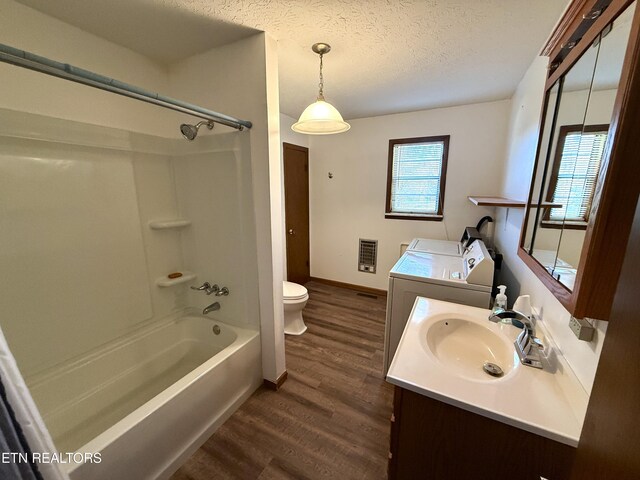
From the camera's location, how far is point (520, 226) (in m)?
1.62

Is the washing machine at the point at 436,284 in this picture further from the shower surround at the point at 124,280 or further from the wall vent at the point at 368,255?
the wall vent at the point at 368,255

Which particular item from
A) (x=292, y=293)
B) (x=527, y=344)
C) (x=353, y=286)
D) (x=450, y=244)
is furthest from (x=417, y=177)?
(x=527, y=344)

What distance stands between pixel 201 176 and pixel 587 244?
215 cm

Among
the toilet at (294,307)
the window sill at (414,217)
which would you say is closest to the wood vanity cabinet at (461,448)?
the toilet at (294,307)

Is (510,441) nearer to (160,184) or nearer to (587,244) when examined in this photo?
(587,244)

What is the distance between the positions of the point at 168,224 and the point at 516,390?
2260 mm

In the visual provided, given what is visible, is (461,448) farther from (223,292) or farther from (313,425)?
(223,292)

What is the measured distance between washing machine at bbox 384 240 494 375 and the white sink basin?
0.44 m

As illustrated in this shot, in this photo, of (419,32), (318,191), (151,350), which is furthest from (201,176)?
(318,191)

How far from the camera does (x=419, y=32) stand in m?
1.47

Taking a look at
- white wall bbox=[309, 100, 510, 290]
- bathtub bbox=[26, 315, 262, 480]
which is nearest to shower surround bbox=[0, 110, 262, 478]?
bathtub bbox=[26, 315, 262, 480]

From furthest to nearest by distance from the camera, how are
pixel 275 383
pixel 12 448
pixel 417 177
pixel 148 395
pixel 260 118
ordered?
pixel 417 177 < pixel 275 383 < pixel 148 395 < pixel 260 118 < pixel 12 448

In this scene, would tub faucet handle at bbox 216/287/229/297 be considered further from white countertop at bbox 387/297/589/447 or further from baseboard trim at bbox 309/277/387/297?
baseboard trim at bbox 309/277/387/297

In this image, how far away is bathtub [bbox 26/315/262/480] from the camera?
Answer: 112 cm
